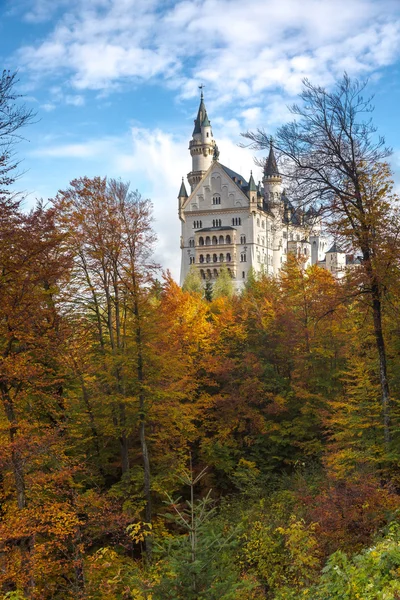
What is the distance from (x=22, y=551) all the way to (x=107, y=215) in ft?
42.7

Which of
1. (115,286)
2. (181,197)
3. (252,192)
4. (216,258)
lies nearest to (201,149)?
(181,197)

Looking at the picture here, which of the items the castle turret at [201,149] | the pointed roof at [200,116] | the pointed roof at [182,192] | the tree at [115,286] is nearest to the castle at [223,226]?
the pointed roof at [182,192]

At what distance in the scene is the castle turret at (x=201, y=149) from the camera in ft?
330

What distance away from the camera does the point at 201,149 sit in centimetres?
10062

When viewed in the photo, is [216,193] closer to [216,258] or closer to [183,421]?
[216,258]

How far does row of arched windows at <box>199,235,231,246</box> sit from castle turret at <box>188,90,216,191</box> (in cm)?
1559

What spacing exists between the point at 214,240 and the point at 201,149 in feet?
68.2

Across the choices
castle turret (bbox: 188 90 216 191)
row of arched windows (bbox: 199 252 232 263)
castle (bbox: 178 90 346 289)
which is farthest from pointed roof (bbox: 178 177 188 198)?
row of arched windows (bbox: 199 252 232 263)

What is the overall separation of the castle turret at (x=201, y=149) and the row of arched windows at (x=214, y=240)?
15586mm

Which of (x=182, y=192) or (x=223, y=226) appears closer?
(x=223, y=226)

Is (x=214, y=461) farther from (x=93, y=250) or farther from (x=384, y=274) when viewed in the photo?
(x=384, y=274)

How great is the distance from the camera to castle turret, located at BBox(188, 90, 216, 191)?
100625 millimetres

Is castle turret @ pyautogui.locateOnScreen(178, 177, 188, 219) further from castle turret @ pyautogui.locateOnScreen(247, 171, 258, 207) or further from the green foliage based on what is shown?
the green foliage

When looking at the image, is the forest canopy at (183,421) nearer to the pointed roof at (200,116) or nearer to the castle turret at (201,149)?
the castle turret at (201,149)
